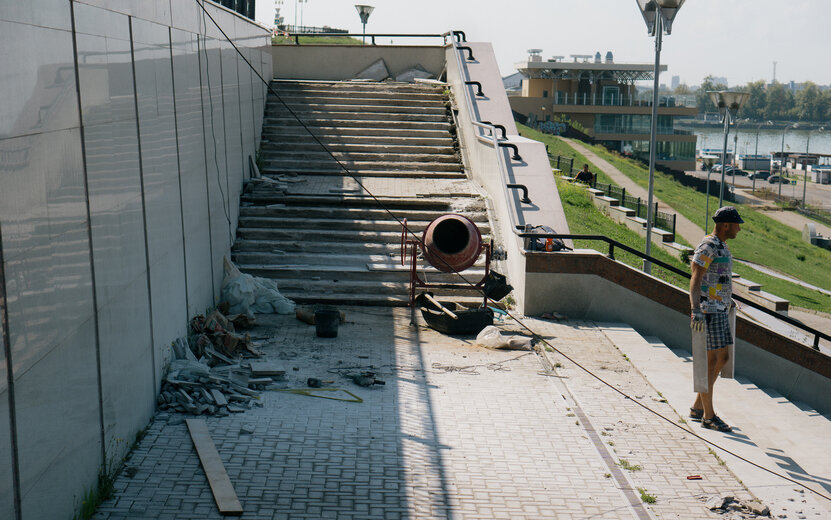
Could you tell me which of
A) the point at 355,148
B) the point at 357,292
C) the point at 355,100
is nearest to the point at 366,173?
the point at 355,148

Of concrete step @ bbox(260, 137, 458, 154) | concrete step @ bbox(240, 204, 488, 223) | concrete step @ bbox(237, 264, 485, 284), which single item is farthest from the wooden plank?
concrete step @ bbox(260, 137, 458, 154)

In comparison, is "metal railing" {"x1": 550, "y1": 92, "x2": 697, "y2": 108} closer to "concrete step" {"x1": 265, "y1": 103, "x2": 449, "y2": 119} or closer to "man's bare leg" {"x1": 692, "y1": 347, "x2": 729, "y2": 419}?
"concrete step" {"x1": 265, "y1": 103, "x2": 449, "y2": 119}

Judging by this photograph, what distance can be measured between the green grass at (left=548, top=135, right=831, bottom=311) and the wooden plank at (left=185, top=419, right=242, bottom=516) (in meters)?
24.8

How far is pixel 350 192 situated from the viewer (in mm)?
16000

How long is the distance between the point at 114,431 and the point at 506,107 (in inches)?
532

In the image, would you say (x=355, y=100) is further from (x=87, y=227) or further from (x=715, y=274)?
(x=87, y=227)

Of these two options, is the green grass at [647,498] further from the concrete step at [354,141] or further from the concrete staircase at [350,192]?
the concrete step at [354,141]

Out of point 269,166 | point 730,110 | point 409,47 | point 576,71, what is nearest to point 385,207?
point 269,166

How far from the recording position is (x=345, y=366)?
403 inches

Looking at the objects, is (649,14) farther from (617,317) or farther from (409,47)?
(409,47)

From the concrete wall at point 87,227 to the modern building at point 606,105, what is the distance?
2820 inches

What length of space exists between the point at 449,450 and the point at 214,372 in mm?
3083

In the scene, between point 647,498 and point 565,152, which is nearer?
point 647,498

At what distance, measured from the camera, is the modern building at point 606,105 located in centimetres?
8312
